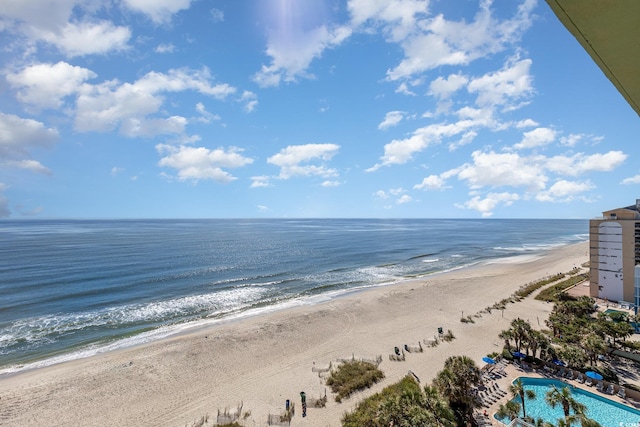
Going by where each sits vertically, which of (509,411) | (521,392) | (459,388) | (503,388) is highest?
(459,388)

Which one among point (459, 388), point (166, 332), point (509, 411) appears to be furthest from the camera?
point (166, 332)

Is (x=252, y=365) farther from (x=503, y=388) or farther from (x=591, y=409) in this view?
(x=591, y=409)

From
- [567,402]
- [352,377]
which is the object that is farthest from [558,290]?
[352,377]

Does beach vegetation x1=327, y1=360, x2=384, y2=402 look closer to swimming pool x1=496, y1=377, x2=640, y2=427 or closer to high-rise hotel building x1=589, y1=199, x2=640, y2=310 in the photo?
swimming pool x1=496, y1=377, x2=640, y2=427

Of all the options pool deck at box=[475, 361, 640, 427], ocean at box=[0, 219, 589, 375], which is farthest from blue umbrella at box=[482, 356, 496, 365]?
ocean at box=[0, 219, 589, 375]

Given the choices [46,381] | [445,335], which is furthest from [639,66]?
[46,381]

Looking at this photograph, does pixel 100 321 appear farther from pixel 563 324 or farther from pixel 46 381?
pixel 563 324
